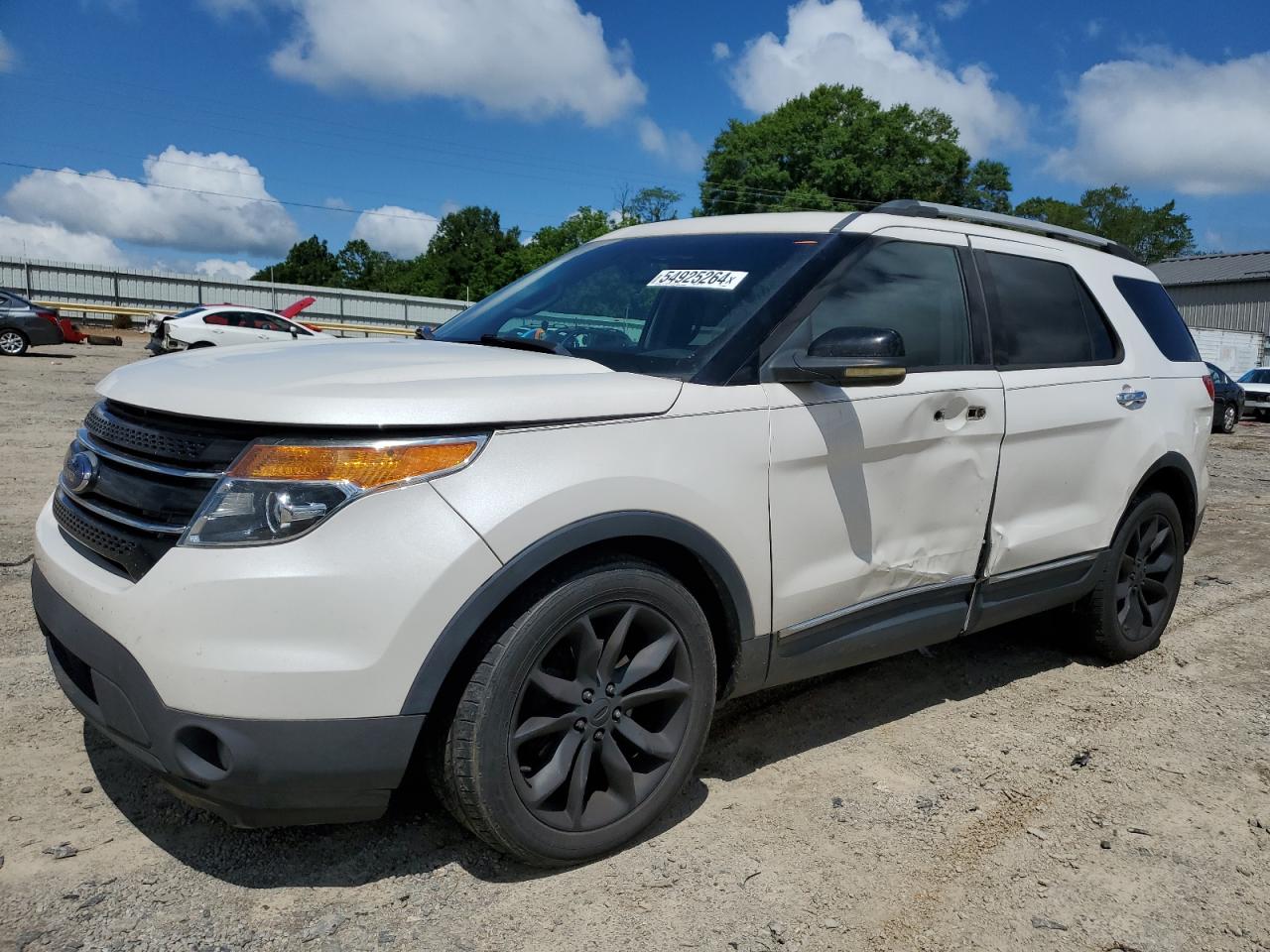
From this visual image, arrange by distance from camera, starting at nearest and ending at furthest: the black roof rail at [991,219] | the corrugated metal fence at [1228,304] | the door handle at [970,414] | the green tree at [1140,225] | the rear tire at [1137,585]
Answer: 1. the door handle at [970,414]
2. the black roof rail at [991,219]
3. the rear tire at [1137,585]
4. the corrugated metal fence at [1228,304]
5. the green tree at [1140,225]

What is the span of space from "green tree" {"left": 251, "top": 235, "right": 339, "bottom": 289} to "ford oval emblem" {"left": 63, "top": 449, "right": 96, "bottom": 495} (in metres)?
113

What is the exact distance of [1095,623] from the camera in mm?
4348

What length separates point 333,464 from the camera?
2225mm

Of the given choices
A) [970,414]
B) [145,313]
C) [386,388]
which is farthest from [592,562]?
[145,313]

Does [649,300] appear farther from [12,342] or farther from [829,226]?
[12,342]

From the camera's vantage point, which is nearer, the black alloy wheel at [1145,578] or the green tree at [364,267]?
the black alloy wheel at [1145,578]

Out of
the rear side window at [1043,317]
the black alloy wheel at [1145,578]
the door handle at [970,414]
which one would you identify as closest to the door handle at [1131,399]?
the rear side window at [1043,317]

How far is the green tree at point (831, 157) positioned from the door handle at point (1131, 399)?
5057 cm

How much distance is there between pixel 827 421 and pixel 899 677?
1783mm

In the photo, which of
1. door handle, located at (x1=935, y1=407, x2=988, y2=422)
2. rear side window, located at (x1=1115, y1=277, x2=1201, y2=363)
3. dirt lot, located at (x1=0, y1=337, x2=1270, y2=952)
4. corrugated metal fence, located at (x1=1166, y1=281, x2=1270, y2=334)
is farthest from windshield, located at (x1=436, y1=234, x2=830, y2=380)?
corrugated metal fence, located at (x1=1166, y1=281, x2=1270, y2=334)

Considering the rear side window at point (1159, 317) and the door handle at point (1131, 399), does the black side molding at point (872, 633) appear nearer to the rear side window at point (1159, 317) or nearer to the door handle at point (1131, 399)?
the door handle at point (1131, 399)

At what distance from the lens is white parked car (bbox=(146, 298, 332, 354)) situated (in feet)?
76.7

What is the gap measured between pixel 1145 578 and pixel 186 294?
44668mm

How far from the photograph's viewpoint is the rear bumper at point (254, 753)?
7.16 feet
